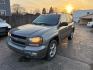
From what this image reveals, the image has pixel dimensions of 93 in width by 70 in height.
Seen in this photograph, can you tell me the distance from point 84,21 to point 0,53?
4431cm

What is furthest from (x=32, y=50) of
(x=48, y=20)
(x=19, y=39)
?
(x=48, y=20)

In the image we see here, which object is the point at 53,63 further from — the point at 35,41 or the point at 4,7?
the point at 4,7

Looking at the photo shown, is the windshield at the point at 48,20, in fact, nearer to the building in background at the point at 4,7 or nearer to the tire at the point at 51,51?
the tire at the point at 51,51

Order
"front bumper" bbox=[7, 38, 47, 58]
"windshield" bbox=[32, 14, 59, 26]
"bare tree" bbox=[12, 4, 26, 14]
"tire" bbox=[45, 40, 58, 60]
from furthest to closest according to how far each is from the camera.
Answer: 1. "bare tree" bbox=[12, 4, 26, 14]
2. "windshield" bbox=[32, 14, 59, 26]
3. "tire" bbox=[45, 40, 58, 60]
4. "front bumper" bbox=[7, 38, 47, 58]

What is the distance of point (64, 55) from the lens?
6758 millimetres

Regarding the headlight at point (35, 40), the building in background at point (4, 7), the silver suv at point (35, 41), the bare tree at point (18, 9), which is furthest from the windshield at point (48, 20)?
the bare tree at point (18, 9)

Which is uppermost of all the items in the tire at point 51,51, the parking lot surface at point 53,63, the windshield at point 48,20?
the windshield at point 48,20

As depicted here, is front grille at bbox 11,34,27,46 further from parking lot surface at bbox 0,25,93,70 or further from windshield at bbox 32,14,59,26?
windshield at bbox 32,14,59,26

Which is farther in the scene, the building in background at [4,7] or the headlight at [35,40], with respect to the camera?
the building in background at [4,7]

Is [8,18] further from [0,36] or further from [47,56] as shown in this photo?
[47,56]

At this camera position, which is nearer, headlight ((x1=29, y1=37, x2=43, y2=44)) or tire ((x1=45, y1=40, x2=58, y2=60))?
headlight ((x1=29, y1=37, x2=43, y2=44))

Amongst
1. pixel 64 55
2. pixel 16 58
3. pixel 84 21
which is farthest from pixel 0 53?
pixel 84 21

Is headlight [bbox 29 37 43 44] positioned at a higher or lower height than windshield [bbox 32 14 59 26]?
lower

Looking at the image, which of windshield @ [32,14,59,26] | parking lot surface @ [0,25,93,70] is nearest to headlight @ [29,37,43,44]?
parking lot surface @ [0,25,93,70]
